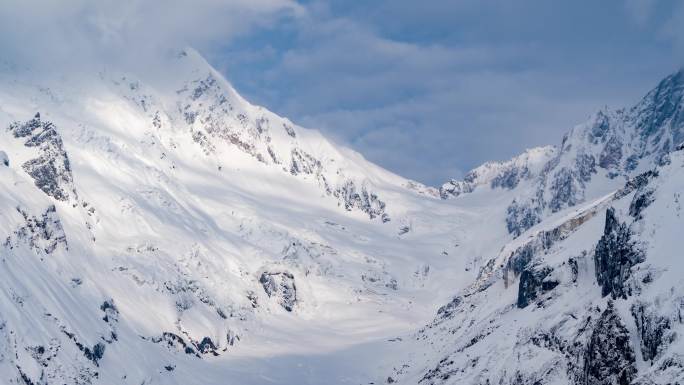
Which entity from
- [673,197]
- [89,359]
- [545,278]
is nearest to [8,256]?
[89,359]

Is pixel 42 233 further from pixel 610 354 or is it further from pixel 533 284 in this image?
pixel 610 354

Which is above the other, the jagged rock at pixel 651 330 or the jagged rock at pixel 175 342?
the jagged rock at pixel 175 342

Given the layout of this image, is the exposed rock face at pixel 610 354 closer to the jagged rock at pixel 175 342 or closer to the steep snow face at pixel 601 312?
the steep snow face at pixel 601 312

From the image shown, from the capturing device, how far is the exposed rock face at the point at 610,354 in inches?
2339

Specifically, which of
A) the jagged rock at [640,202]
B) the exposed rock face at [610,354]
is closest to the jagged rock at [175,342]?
the jagged rock at [640,202]

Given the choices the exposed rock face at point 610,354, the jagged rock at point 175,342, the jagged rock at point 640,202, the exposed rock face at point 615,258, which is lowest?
the exposed rock face at point 610,354

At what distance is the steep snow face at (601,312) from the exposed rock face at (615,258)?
12cm

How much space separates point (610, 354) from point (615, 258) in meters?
13.4

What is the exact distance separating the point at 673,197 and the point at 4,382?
83925 millimetres

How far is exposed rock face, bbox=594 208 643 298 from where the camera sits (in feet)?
219

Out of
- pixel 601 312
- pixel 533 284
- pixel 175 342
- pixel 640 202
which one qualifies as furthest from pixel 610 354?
pixel 175 342

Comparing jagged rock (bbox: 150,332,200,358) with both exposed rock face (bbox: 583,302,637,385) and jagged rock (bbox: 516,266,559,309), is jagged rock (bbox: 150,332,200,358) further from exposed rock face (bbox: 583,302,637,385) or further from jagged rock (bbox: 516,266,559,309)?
exposed rock face (bbox: 583,302,637,385)

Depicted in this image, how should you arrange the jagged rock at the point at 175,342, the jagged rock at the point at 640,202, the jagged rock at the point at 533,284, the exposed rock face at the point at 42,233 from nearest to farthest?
the jagged rock at the point at 640,202, the jagged rock at the point at 533,284, the exposed rock face at the point at 42,233, the jagged rock at the point at 175,342

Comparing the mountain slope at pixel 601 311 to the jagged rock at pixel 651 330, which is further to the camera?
the mountain slope at pixel 601 311
